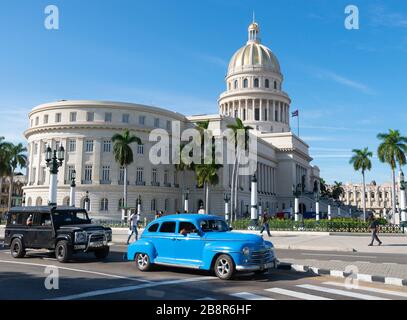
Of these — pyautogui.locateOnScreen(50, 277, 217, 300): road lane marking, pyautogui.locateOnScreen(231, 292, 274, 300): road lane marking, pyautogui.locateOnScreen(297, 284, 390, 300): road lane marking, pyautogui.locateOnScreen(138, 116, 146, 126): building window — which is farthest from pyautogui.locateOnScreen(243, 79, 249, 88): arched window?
pyautogui.locateOnScreen(231, 292, 274, 300): road lane marking

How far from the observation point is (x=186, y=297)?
30.5ft

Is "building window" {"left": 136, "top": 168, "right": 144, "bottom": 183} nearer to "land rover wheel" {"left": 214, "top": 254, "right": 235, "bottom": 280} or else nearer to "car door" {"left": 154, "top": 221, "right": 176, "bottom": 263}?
"car door" {"left": 154, "top": 221, "right": 176, "bottom": 263}

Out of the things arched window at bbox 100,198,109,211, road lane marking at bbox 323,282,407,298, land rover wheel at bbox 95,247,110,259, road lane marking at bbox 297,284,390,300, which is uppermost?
arched window at bbox 100,198,109,211

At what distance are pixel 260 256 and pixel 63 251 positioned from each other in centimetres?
787

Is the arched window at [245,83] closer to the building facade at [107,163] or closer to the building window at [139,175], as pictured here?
the building facade at [107,163]

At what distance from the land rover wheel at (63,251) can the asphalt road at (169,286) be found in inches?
46.8

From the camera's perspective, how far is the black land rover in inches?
615

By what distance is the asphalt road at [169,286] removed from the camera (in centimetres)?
946

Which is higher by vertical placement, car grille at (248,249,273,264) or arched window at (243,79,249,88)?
arched window at (243,79,249,88)

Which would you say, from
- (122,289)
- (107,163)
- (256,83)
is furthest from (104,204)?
(256,83)

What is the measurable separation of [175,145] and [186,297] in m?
61.2

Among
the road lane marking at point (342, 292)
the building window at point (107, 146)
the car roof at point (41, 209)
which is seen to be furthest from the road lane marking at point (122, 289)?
the building window at point (107, 146)

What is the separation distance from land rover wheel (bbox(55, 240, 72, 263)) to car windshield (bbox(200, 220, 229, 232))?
5750mm
